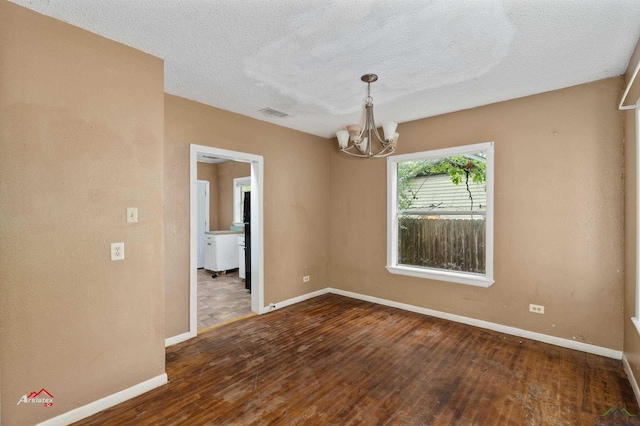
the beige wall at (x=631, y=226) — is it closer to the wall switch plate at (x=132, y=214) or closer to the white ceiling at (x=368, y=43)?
the white ceiling at (x=368, y=43)

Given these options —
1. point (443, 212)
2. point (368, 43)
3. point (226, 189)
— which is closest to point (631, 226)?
point (443, 212)

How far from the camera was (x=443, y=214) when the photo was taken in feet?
13.2

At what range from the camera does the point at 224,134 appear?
369 centimetres

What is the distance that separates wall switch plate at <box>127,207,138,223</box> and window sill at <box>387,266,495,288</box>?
329 cm

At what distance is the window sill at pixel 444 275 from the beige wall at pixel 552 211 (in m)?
0.08

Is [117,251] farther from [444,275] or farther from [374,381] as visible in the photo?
[444,275]

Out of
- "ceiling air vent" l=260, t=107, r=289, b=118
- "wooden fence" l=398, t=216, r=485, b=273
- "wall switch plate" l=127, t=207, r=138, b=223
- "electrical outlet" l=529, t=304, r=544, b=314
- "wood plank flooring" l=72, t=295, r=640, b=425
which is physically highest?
"ceiling air vent" l=260, t=107, r=289, b=118

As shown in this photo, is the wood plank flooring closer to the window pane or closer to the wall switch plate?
the window pane

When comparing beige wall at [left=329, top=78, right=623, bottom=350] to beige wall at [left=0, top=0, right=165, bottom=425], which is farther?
beige wall at [left=329, top=78, right=623, bottom=350]

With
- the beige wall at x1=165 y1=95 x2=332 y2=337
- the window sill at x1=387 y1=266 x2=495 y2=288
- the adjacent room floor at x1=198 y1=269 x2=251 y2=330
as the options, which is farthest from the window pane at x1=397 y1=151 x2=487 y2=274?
the adjacent room floor at x1=198 y1=269 x2=251 y2=330

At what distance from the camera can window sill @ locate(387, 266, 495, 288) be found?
3595 millimetres

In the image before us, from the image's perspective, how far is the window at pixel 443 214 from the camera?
145 inches
